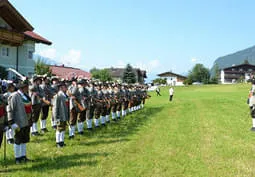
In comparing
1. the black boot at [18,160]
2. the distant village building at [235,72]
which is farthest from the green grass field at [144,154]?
the distant village building at [235,72]

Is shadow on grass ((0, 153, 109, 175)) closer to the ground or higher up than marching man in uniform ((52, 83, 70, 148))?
closer to the ground

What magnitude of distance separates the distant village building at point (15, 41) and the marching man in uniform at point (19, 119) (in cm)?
1971

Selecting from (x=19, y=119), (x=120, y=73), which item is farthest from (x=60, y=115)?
(x=120, y=73)

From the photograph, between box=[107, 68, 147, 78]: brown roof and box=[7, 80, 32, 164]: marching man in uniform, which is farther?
box=[107, 68, 147, 78]: brown roof

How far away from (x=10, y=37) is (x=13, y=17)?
2140 mm

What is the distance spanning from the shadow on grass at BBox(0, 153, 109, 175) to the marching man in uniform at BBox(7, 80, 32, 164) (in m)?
0.39

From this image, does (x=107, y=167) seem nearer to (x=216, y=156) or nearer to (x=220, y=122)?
(x=216, y=156)

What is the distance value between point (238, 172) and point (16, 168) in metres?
5.60

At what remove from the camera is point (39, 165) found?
8.42m

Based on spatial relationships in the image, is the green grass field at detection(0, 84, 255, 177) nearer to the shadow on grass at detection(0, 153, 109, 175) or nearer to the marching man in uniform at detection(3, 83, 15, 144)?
the shadow on grass at detection(0, 153, 109, 175)

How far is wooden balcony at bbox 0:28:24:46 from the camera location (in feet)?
87.7

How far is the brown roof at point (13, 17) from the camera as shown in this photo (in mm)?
26972

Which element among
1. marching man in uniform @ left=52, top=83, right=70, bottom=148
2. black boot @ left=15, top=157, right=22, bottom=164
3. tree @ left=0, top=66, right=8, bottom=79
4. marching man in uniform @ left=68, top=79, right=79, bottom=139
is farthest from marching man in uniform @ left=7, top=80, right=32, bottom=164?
tree @ left=0, top=66, right=8, bottom=79

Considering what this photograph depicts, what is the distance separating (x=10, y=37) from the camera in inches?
1085
